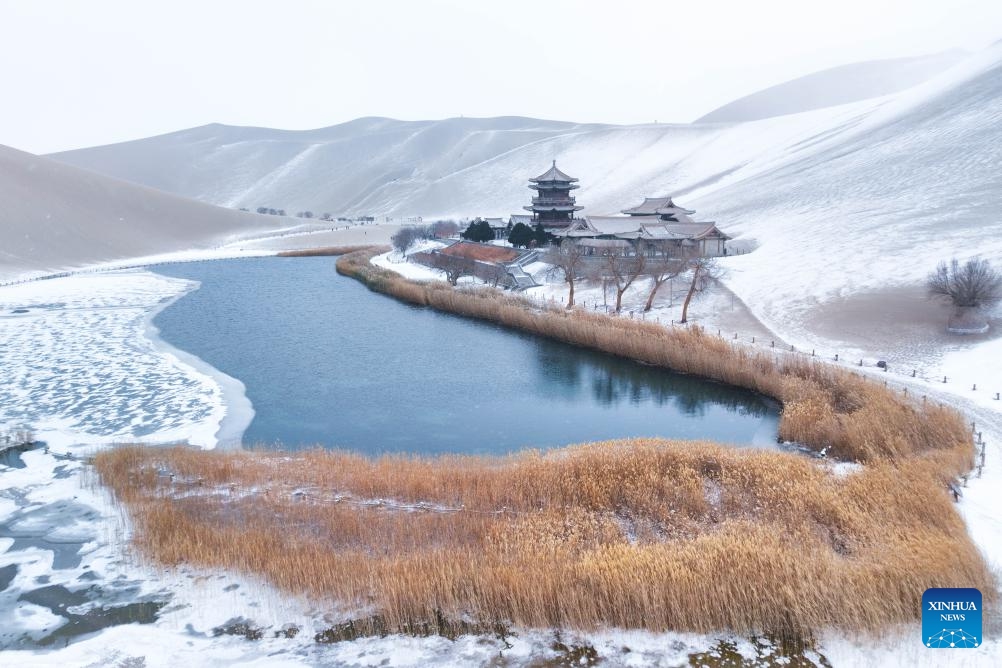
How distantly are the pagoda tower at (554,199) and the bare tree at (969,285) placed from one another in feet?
71.9

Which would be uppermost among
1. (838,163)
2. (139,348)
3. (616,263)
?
(838,163)

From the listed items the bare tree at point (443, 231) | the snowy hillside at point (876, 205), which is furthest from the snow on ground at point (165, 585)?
the bare tree at point (443, 231)

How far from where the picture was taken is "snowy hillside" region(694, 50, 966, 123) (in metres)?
144

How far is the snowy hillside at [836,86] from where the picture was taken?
472ft

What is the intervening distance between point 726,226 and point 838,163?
816cm

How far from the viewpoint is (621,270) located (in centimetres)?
2370

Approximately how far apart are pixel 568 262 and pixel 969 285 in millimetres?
11603

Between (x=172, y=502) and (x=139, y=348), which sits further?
(x=139, y=348)

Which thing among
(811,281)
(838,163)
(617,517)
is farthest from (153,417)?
(838,163)

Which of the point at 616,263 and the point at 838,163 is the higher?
the point at 838,163

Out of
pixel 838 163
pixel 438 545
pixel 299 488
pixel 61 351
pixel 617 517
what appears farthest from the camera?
pixel 838 163

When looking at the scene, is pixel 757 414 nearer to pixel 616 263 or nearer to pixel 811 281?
pixel 811 281

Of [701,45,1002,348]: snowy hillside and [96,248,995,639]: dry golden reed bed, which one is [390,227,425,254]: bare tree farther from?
[96,248,995,639]: dry golden reed bed

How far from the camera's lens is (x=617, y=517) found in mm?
7773
